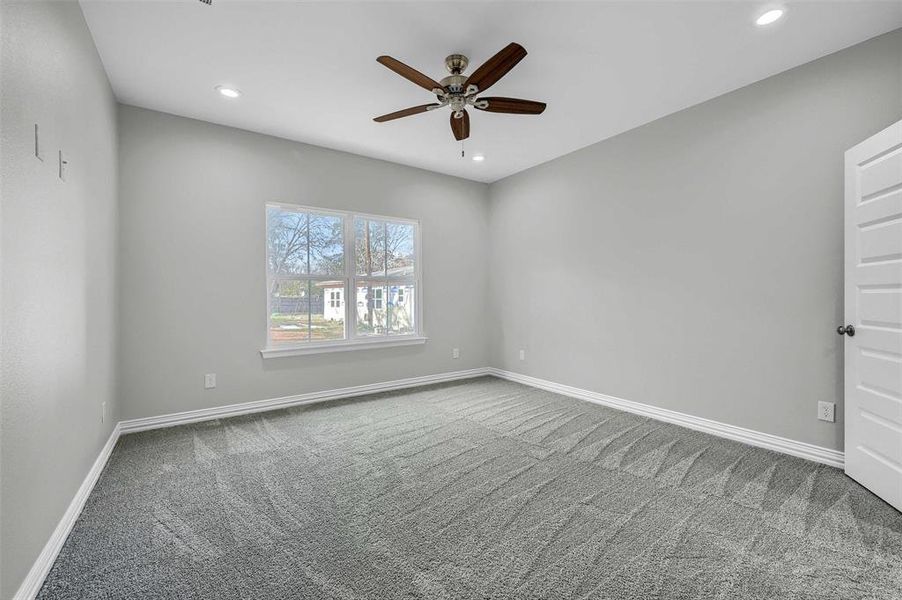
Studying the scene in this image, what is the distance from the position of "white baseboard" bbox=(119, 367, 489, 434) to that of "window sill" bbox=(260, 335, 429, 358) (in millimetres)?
430

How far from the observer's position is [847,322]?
2396mm

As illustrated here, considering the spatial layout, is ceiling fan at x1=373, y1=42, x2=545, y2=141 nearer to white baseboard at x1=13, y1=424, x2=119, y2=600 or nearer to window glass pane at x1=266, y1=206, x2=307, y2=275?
window glass pane at x1=266, y1=206, x2=307, y2=275

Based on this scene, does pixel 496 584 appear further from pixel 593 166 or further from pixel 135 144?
pixel 135 144

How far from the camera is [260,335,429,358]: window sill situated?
12.8ft

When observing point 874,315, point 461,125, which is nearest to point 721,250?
point 874,315

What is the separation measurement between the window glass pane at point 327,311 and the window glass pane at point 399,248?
2.28 feet

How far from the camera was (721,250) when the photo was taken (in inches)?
123

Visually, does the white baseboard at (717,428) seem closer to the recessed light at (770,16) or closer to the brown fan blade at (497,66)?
the recessed light at (770,16)

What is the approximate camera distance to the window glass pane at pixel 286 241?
3.94m

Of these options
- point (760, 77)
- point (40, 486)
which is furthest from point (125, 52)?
point (760, 77)

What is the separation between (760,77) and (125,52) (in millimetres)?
4388

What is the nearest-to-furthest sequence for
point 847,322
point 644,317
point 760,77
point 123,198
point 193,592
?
point 193,592, point 847,322, point 760,77, point 123,198, point 644,317

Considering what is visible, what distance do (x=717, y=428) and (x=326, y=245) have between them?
13.2ft

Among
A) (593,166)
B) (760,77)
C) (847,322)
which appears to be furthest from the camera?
(593,166)
